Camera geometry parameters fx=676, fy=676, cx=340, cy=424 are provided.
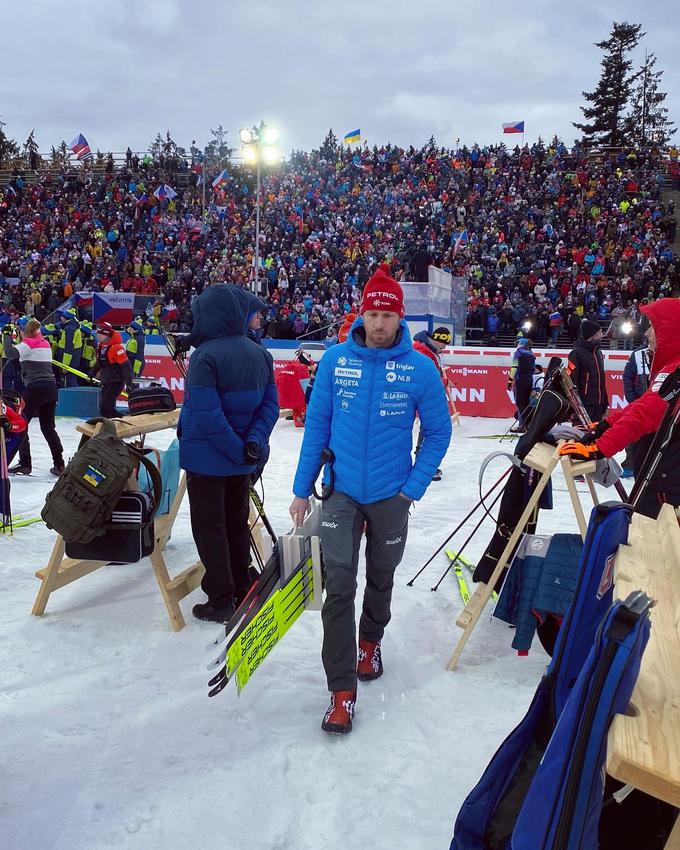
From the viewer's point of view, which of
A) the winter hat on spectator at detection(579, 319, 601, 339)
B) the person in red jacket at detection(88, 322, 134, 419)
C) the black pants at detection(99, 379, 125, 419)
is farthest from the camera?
the black pants at detection(99, 379, 125, 419)

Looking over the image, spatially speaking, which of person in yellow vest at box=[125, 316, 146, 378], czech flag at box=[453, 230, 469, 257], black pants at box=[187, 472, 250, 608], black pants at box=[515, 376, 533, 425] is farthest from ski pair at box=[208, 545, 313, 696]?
czech flag at box=[453, 230, 469, 257]

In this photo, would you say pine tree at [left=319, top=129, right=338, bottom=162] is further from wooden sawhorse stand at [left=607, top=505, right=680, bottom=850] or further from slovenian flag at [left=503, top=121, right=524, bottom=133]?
wooden sawhorse stand at [left=607, top=505, right=680, bottom=850]

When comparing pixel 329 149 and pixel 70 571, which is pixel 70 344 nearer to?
pixel 70 571

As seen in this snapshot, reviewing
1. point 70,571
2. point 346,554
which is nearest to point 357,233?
point 70,571

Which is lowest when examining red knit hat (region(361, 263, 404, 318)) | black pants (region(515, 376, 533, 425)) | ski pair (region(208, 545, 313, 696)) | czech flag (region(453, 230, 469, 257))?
ski pair (region(208, 545, 313, 696))

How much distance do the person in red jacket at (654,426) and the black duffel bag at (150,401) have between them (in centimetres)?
240

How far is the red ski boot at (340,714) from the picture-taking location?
2.64 meters

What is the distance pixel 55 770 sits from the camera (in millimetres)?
2404

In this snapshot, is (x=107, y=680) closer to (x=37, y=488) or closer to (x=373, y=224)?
(x=37, y=488)

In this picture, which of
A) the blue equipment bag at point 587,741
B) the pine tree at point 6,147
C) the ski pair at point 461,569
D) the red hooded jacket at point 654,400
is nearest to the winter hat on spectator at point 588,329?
the ski pair at point 461,569

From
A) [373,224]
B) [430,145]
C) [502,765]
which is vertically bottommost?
[502,765]

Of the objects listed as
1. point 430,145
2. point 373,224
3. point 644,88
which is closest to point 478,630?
point 373,224

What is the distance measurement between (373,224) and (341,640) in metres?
23.0

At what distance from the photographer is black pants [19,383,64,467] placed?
7031 millimetres
